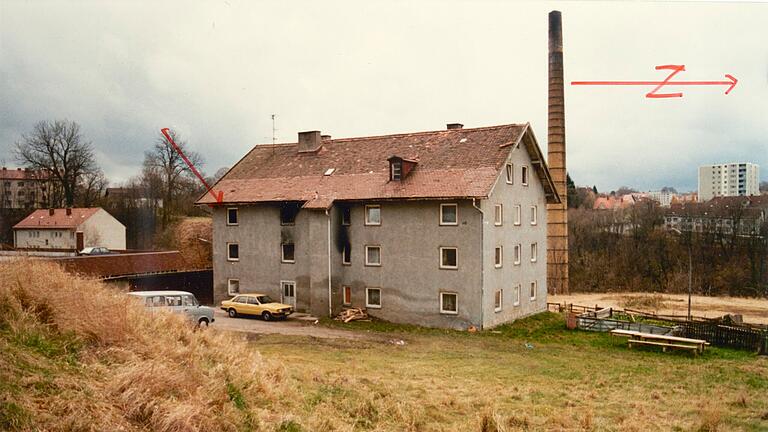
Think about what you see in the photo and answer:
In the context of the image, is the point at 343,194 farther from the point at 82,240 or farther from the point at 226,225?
the point at 82,240

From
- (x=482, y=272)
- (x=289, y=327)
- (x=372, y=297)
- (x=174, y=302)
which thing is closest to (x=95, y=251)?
(x=174, y=302)

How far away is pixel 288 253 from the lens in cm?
3123

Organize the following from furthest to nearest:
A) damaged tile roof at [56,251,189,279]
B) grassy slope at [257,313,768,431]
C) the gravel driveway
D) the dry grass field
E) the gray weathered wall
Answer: damaged tile roof at [56,251,189,279] → the gray weathered wall → the gravel driveway → grassy slope at [257,313,768,431] → the dry grass field

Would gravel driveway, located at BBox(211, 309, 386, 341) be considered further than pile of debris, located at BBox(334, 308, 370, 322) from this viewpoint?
No

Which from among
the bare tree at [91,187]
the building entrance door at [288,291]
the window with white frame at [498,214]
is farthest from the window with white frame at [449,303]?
the bare tree at [91,187]

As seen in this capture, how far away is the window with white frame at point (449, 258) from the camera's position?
26.8 metres

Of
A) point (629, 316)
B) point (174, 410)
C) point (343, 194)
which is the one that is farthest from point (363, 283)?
point (174, 410)

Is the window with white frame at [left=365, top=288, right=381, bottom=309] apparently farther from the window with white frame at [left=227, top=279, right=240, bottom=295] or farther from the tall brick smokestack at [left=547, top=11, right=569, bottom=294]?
the tall brick smokestack at [left=547, top=11, right=569, bottom=294]

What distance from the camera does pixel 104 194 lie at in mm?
21609

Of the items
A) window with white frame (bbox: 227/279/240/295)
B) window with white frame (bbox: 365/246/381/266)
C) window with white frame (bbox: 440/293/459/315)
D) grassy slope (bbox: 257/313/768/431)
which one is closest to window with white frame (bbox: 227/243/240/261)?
window with white frame (bbox: 227/279/240/295)

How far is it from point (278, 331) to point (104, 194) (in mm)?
9275

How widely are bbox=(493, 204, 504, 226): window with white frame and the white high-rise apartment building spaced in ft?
53.0

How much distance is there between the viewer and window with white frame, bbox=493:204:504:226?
28.1m

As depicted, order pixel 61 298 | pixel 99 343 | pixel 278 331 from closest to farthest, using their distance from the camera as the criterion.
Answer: pixel 99 343 → pixel 61 298 → pixel 278 331
